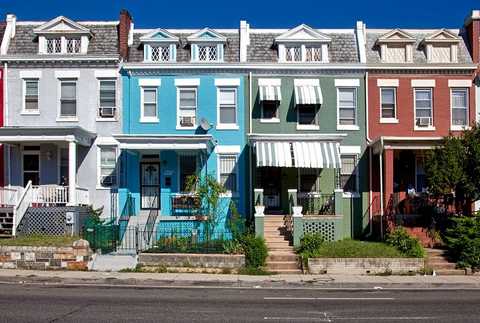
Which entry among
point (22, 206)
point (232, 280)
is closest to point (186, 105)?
point (22, 206)

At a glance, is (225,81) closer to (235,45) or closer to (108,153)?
(235,45)

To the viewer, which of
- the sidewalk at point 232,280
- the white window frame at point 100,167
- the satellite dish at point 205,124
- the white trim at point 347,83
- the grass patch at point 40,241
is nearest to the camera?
the sidewalk at point 232,280

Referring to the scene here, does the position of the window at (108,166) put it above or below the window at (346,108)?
below

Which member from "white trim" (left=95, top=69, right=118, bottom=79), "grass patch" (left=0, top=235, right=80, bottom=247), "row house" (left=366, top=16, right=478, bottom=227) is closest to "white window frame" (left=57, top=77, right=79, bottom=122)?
"white trim" (left=95, top=69, right=118, bottom=79)

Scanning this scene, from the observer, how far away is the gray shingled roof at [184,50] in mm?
29688

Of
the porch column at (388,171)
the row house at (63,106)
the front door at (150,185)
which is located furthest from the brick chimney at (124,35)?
the porch column at (388,171)

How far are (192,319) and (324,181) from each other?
17727 mm

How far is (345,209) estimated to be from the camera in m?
28.6

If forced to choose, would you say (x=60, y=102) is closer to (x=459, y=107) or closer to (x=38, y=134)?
(x=38, y=134)

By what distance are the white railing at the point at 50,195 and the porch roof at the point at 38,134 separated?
204 centimetres

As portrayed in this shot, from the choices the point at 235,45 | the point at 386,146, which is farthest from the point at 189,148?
the point at 386,146

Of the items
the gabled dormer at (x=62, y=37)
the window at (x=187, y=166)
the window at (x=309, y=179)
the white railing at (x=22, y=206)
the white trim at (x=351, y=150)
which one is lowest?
the white railing at (x=22, y=206)

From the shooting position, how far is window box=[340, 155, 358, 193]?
29109 mm

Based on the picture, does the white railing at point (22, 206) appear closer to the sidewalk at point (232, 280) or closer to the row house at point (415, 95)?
the sidewalk at point (232, 280)
